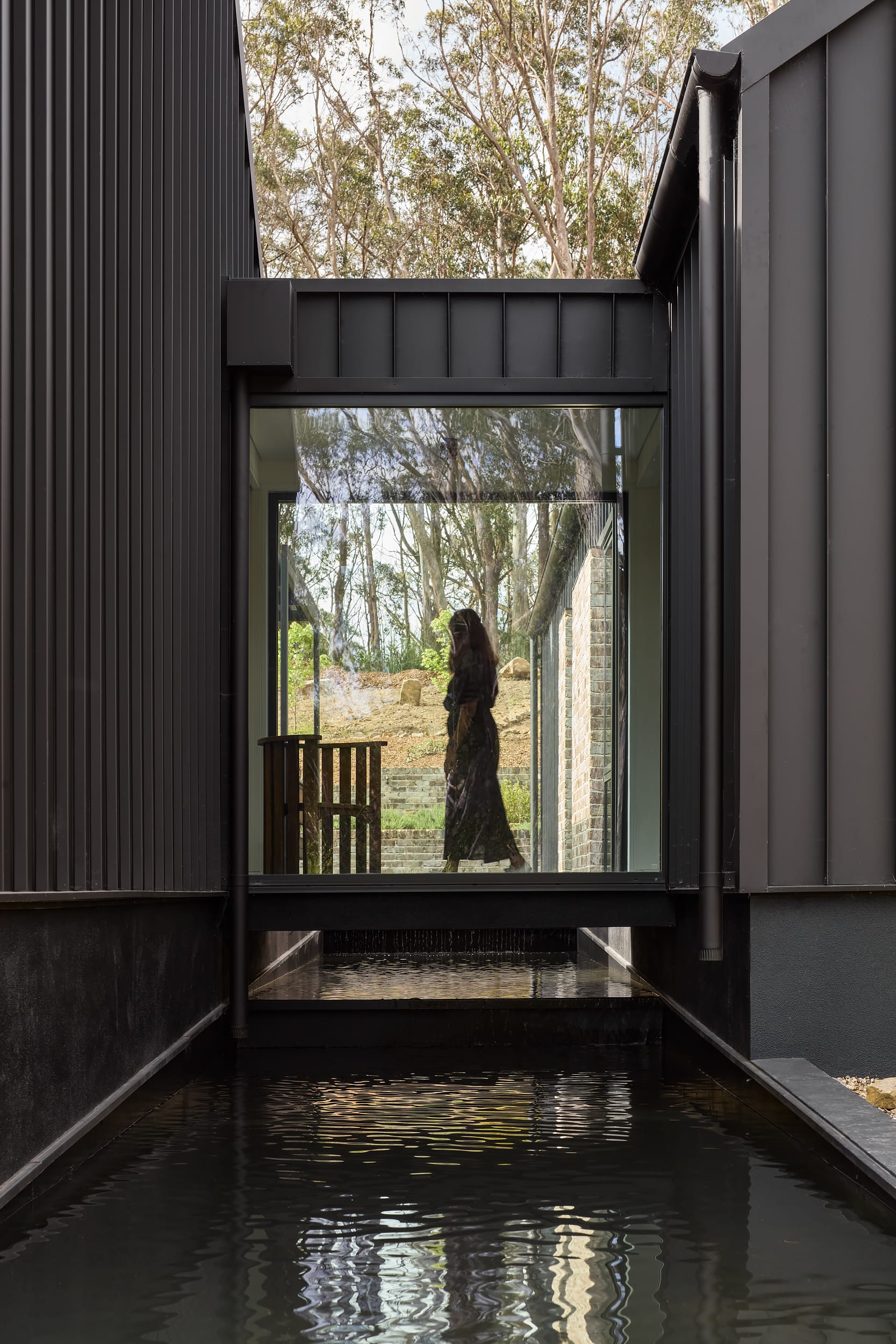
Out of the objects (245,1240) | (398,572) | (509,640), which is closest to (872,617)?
(509,640)

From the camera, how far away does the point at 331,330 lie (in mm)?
7812

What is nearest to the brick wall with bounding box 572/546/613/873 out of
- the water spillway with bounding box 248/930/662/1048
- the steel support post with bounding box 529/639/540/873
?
the steel support post with bounding box 529/639/540/873

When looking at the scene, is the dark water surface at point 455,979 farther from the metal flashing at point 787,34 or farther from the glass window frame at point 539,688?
the metal flashing at point 787,34

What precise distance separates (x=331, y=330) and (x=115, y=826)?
385cm

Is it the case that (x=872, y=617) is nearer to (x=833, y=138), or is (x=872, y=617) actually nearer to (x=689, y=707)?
(x=689, y=707)

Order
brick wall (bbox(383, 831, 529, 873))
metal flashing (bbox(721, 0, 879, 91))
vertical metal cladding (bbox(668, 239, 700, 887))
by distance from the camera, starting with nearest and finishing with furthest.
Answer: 1. metal flashing (bbox(721, 0, 879, 91))
2. vertical metal cladding (bbox(668, 239, 700, 887))
3. brick wall (bbox(383, 831, 529, 873))

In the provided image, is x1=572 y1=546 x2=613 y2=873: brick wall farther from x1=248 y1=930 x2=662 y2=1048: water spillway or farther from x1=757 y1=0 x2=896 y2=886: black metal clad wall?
x1=757 y1=0 x2=896 y2=886: black metal clad wall

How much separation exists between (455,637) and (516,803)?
3.41 feet

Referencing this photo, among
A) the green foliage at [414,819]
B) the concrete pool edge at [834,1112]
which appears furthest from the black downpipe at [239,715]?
the concrete pool edge at [834,1112]

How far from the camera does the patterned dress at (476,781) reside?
766cm

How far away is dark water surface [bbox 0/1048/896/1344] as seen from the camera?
9.36 ft

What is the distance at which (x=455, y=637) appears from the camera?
7.82m

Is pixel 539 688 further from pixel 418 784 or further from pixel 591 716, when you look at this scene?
pixel 418 784

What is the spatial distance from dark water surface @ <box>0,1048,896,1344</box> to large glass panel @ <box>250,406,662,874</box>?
8.04ft
